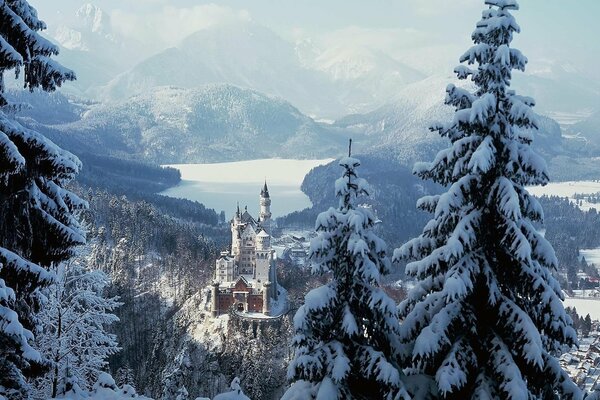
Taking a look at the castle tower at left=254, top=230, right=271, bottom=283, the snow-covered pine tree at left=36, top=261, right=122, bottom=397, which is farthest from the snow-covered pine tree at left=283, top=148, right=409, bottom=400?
the castle tower at left=254, top=230, right=271, bottom=283

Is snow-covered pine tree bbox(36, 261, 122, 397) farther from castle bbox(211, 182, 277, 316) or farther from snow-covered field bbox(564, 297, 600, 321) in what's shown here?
snow-covered field bbox(564, 297, 600, 321)

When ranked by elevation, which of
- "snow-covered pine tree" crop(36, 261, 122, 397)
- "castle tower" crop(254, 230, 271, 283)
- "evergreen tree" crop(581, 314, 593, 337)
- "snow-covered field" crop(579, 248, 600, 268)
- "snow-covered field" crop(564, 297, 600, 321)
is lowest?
"snow-covered field" crop(564, 297, 600, 321)

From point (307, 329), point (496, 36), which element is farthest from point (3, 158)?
point (496, 36)

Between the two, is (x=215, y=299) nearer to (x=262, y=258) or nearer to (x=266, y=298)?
(x=266, y=298)

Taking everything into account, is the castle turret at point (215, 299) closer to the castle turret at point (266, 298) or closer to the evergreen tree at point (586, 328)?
the castle turret at point (266, 298)

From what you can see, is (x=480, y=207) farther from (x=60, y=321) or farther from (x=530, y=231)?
(x=60, y=321)

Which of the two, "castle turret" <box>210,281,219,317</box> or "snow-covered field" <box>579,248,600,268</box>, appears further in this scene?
"snow-covered field" <box>579,248,600,268</box>
